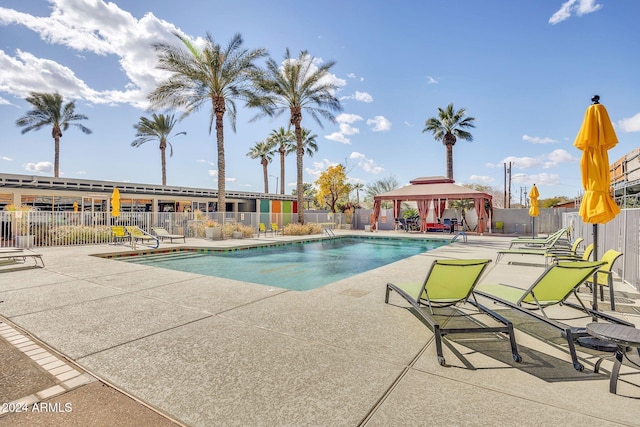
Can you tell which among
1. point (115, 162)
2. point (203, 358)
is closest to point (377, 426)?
point (203, 358)

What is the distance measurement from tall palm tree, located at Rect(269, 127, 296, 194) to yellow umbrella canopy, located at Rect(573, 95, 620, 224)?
1233 inches

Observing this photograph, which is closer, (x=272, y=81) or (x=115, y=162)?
(x=272, y=81)

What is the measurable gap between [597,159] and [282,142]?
32.7 meters

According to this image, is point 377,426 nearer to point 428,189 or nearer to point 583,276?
point 583,276

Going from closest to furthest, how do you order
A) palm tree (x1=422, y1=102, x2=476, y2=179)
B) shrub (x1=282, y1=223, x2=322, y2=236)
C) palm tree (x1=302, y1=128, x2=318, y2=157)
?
shrub (x1=282, y1=223, x2=322, y2=236), palm tree (x1=422, y1=102, x2=476, y2=179), palm tree (x1=302, y1=128, x2=318, y2=157)

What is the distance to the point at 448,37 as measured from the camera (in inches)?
551

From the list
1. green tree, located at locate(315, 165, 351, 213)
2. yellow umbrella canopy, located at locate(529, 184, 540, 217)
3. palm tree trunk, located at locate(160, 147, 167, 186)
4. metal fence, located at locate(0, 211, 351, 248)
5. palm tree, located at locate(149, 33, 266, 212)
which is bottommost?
metal fence, located at locate(0, 211, 351, 248)

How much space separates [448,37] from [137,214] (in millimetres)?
16759

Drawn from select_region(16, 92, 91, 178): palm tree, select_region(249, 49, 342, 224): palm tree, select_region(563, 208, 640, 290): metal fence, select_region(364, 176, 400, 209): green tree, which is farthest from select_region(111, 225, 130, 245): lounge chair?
select_region(364, 176, 400, 209): green tree

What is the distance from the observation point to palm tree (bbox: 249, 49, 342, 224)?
19438 millimetres

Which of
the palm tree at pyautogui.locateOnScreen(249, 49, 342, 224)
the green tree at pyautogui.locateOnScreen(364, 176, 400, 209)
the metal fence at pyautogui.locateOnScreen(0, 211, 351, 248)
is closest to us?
the metal fence at pyautogui.locateOnScreen(0, 211, 351, 248)

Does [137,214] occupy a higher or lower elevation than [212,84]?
lower

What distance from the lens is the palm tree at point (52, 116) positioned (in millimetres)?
25859

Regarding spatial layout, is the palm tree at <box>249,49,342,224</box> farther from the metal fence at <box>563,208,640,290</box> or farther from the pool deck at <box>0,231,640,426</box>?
the pool deck at <box>0,231,640,426</box>
